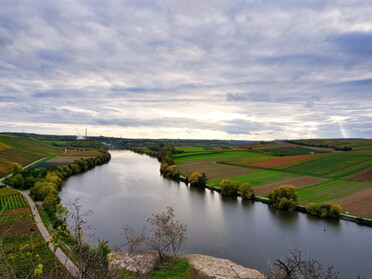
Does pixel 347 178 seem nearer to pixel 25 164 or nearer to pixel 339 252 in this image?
pixel 339 252

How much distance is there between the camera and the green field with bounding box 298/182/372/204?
42.9 m

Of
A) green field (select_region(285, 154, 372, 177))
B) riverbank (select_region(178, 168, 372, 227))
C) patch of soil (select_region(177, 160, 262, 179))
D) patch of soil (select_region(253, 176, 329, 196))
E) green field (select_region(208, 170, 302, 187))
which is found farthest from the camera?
patch of soil (select_region(177, 160, 262, 179))

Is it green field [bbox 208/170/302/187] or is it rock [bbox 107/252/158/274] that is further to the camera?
green field [bbox 208/170/302/187]

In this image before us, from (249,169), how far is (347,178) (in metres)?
24.8

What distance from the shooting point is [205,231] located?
31547 millimetres

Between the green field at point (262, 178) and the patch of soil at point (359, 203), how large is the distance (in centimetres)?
1654

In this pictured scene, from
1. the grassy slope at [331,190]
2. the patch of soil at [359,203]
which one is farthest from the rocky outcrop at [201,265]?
the grassy slope at [331,190]

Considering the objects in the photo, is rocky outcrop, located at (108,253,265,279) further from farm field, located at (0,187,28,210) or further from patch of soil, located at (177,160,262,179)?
patch of soil, located at (177,160,262,179)

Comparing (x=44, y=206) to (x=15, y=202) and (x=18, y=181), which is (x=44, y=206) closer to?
(x=15, y=202)

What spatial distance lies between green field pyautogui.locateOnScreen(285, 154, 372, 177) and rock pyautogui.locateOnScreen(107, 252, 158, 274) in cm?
4945

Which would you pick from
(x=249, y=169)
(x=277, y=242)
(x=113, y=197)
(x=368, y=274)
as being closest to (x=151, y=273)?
(x=277, y=242)

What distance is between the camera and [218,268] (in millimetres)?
21500

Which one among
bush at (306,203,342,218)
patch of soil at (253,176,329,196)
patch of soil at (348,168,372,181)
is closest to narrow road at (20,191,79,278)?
bush at (306,203,342,218)

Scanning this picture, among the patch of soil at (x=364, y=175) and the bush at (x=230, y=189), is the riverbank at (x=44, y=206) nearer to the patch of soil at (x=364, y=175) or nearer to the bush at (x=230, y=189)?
the bush at (x=230, y=189)
